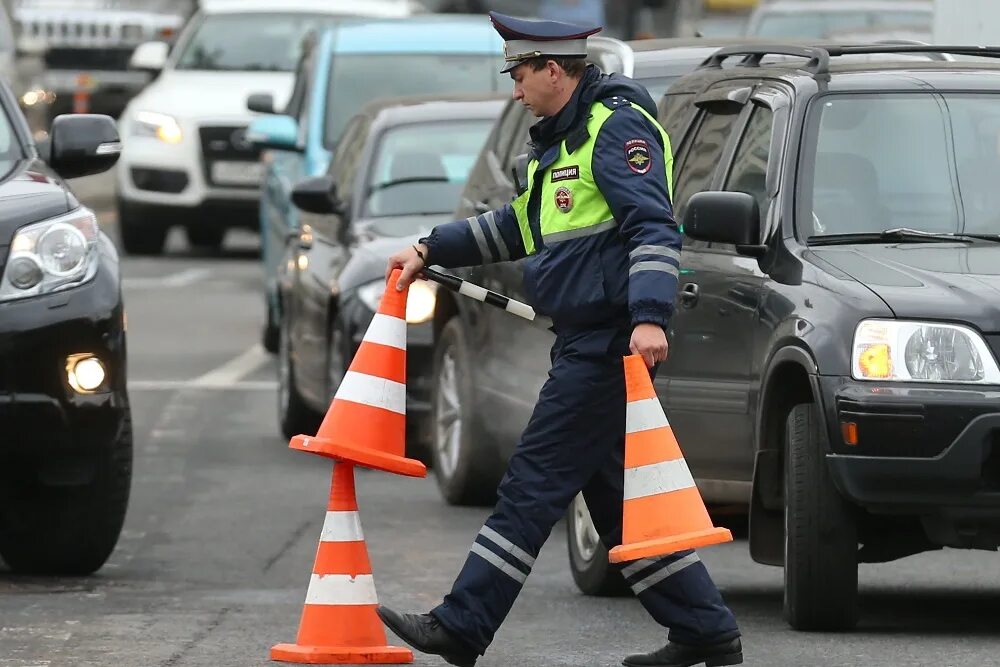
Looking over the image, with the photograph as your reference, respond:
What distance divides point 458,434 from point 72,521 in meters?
2.49

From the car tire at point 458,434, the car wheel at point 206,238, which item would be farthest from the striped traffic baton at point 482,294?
the car wheel at point 206,238

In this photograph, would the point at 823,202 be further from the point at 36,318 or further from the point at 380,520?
the point at 380,520

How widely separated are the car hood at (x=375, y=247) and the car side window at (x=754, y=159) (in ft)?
11.8

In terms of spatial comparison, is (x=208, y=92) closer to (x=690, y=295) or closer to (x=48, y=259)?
(x=48, y=259)

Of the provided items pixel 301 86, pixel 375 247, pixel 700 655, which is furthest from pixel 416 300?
pixel 301 86

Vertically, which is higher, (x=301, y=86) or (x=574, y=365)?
(x=574, y=365)

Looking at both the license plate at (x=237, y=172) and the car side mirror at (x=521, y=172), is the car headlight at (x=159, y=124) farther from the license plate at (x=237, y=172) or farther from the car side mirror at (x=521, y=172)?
the car side mirror at (x=521, y=172)

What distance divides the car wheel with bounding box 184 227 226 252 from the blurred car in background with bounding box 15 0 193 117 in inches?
260

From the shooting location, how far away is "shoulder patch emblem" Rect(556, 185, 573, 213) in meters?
6.73

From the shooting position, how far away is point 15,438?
8211mm

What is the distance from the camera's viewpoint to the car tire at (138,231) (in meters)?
22.5

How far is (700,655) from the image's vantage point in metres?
6.78

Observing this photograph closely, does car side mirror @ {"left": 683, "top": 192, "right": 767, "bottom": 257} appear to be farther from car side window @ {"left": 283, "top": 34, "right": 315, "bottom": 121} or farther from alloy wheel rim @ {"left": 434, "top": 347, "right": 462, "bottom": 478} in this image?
car side window @ {"left": 283, "top": 34, "right": 315, "bottom": 121}

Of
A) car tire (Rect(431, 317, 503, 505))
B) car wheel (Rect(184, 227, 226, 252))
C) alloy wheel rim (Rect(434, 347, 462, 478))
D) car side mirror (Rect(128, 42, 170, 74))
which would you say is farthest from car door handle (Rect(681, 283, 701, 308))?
car wheel (Rect(184, 227, 226, 252))
